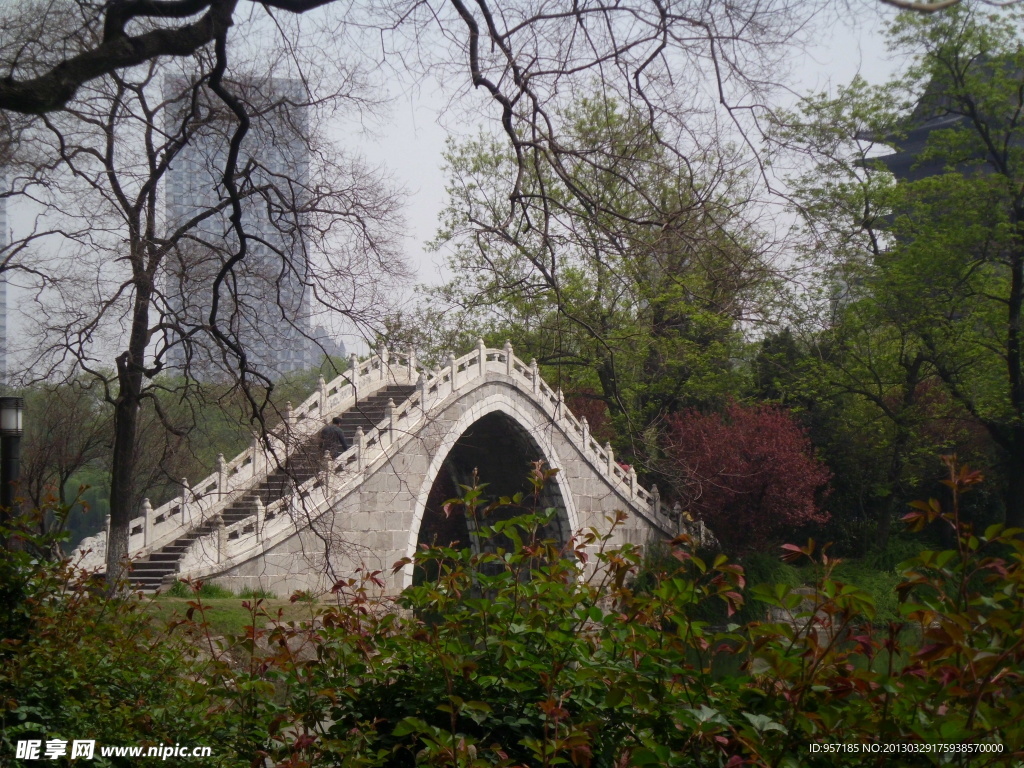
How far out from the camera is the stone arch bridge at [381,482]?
466 inches

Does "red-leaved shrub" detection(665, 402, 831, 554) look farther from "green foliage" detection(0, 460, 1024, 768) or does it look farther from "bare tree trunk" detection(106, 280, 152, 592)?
"green foliage" detection(0, 460, 1024, 768)

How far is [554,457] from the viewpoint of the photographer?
790 inches

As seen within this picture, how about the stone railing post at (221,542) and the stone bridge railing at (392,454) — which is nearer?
the stone bridge railing at (392,454)

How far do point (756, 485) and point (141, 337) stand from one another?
44.3 feet

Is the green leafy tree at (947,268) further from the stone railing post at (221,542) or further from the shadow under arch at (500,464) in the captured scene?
the stone railing post at (221,542)

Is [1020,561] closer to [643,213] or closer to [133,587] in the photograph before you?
[643,213]

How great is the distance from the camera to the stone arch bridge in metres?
11.8

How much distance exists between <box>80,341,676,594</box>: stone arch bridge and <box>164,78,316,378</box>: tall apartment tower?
0.74 metres

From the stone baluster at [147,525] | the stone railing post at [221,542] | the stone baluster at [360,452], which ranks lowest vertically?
the stone railing post at [221,542]

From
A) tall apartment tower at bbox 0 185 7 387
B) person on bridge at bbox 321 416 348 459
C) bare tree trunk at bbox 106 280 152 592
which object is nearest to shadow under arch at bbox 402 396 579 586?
person on bridge at bbox 321 416 348 459

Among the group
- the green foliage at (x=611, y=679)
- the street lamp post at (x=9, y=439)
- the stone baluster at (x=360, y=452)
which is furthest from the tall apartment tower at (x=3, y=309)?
the stone baluster at (x=360, y=452)

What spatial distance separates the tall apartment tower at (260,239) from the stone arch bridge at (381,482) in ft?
2.44

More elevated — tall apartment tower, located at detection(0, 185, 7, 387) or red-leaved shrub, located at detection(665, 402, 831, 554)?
tall apartment tower, located at detection(0, 185, 7, 387)

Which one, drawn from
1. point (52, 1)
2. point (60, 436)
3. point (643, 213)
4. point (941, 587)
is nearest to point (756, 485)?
point (60, 436)
